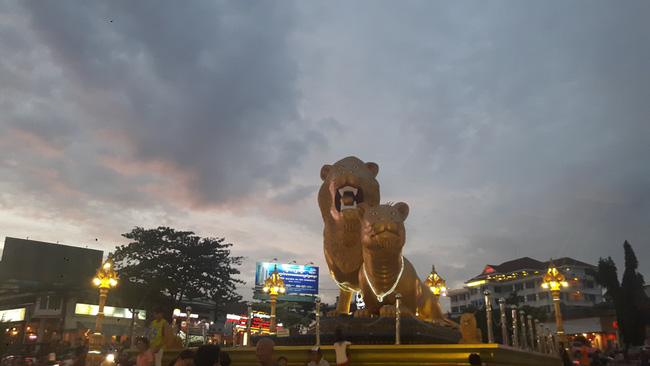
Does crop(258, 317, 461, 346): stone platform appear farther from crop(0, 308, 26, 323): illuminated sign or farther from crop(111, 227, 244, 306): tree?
crop(0, 308, 26, 323): illuminated sign

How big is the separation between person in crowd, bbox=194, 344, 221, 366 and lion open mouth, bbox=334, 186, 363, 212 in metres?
4.35

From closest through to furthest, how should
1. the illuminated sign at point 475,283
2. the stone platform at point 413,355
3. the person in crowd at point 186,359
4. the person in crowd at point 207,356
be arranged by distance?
the person in crowd at point 207,356, the person in crowd at point 186,359, the stone platform at point 413,355, the illuminated sign at point 475,283

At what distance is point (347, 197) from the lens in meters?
7.55

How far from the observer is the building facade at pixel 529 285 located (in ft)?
171

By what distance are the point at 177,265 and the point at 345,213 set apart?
2573 cm

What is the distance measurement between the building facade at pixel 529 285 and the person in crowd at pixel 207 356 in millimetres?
48799

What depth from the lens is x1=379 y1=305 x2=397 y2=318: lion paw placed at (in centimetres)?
671

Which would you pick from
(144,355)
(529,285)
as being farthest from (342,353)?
(529,285)

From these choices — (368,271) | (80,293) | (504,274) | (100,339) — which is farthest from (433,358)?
(504,274)

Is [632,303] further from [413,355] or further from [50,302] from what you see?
[50,302]

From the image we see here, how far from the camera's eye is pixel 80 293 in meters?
30.2

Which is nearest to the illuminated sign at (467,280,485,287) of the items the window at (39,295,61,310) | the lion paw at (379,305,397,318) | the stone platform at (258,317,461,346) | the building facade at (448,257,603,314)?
the building facade at (448,257,603,314)

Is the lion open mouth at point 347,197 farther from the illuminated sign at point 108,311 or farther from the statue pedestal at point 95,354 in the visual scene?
the illuminated sign at point 108,311

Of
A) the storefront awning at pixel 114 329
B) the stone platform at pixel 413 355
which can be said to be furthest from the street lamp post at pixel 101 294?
the storefront awning at pixel 114 329
